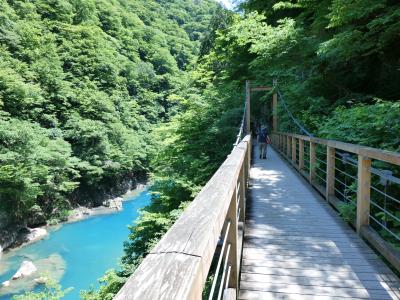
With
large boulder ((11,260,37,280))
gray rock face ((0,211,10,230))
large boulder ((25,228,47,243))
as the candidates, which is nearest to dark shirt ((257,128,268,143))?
large boulder ((11,260,37,280))

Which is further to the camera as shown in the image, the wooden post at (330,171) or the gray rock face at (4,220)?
the gray rock face at (4,220)

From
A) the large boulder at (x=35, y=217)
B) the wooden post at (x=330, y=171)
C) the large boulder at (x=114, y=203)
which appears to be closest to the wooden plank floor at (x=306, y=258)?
the wooden post at (x=330, y=171)

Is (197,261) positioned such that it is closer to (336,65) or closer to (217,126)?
(336,65)

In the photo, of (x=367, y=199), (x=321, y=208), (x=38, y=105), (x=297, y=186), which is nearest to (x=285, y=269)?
(x=367, y=199)

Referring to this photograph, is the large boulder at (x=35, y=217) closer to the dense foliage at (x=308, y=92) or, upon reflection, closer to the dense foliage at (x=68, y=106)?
the dense foliage at (x=68, y=106)

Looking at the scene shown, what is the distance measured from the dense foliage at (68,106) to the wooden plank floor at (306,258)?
15343 mm

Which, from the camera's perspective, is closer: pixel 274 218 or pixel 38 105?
pixel 274 218

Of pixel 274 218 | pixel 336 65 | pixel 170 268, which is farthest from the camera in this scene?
pixel 336 65

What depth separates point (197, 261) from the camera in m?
0.80

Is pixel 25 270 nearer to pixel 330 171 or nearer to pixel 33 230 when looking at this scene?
pixel 33 230

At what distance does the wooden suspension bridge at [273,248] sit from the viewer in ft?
2.58

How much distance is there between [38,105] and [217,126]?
782 inches

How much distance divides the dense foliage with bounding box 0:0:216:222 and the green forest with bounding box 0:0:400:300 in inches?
4.3

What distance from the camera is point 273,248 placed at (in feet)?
10.0
